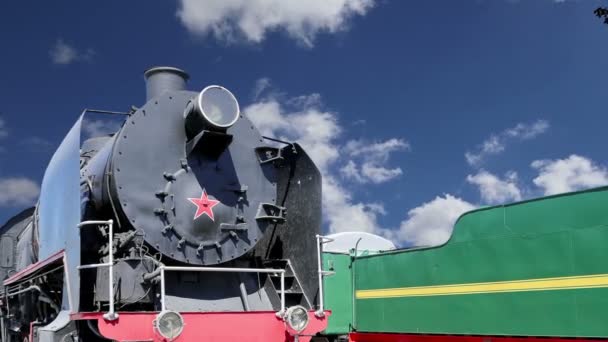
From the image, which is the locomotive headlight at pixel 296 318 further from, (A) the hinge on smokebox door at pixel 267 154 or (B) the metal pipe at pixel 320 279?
(A) the hinge on smokebox door at pixel 267 154

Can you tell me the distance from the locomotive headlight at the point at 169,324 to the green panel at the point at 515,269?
3.69 metres

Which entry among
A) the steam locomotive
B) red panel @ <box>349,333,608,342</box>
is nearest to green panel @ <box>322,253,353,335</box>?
red panel @ <box>349,333,608,342</box>

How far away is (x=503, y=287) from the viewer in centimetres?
698

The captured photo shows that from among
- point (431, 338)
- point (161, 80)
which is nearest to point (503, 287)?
point (431, 338)

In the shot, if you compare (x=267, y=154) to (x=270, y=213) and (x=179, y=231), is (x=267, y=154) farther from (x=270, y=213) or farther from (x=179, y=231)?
(x=179, y=231)

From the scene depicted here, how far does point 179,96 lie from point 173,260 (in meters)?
1.53

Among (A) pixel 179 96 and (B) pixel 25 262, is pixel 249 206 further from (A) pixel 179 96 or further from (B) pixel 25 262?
(B) pixel 25 262

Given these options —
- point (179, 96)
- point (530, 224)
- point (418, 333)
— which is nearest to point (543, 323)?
point (530, 224)

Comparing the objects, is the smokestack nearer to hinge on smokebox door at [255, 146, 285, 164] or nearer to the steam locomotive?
the steam locomotive

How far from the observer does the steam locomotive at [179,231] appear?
527 cm

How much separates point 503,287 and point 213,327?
11.1 ft

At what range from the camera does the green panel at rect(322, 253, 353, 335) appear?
10.1 m

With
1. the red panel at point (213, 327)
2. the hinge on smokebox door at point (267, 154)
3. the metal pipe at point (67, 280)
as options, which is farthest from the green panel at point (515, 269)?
the metal pipe at point (67, 280)

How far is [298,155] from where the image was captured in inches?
267
